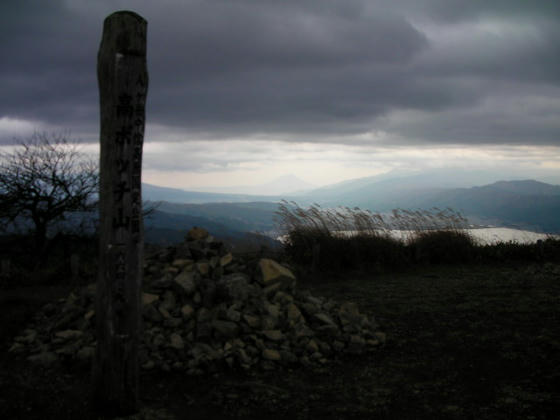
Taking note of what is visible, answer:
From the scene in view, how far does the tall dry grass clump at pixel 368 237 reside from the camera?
11.2 m

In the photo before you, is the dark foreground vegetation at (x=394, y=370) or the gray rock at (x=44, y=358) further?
the gray rock at (x=44, y=358)

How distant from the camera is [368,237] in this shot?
38.1 ft

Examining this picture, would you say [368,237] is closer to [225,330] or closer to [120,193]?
[225,330]

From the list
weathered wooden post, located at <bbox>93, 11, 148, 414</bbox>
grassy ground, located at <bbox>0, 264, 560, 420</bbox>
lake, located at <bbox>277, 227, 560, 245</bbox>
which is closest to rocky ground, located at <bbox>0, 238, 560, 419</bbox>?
grassy ground, located at <bbox>0, 264, 560, 420</bbox>

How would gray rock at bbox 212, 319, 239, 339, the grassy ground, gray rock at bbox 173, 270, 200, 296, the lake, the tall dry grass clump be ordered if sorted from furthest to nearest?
1. the lake
2. the tall dry grass clump
3. gray rock at bbox 173, 270, 200, 296
4. gray rock at bbox 212, 319, 239, 339
5. the grassy ground

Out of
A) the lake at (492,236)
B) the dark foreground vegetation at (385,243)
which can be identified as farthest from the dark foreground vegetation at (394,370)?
the lake at (492,236)

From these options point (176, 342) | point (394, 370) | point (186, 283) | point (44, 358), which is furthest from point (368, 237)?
point (44, 358)

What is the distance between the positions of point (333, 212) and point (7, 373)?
879 centimetres

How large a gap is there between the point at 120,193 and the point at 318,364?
121 inches

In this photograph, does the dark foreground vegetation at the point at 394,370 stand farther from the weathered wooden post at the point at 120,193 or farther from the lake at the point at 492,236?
the lake at the point at 492,236

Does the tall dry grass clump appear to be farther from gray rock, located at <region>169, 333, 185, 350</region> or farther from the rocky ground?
gray rock, located at <region>169, 333, 185, 350</region>

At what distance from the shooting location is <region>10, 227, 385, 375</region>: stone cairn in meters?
5.09

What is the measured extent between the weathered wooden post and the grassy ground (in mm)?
666

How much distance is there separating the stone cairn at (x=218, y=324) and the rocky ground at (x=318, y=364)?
0.07 ft
